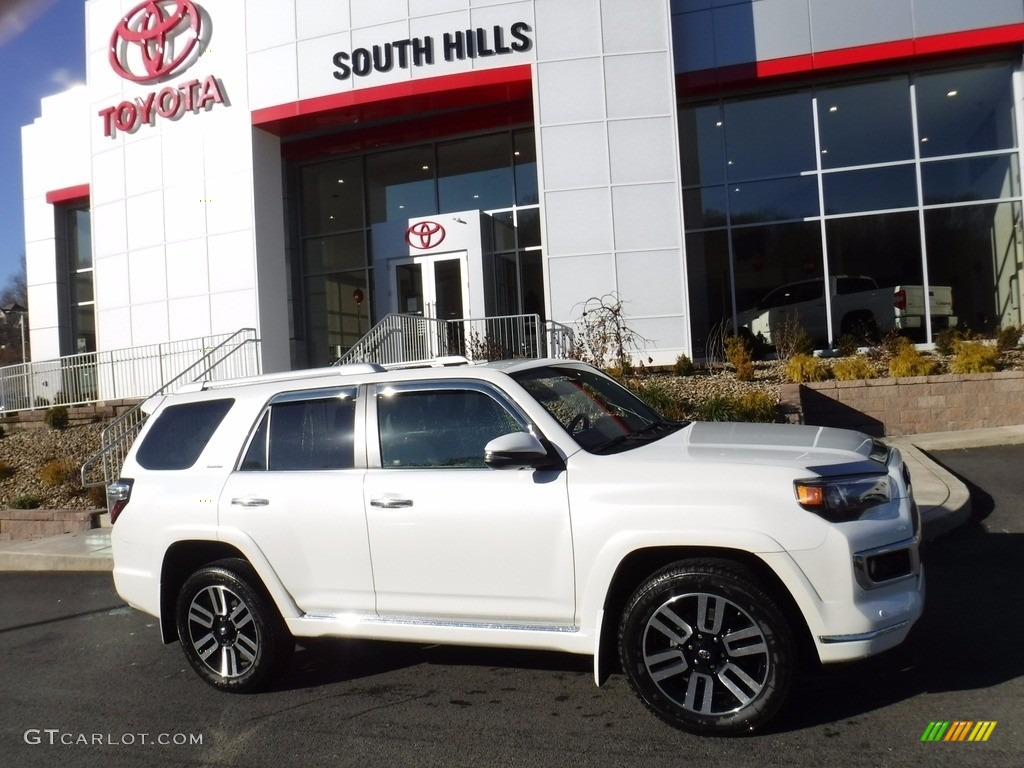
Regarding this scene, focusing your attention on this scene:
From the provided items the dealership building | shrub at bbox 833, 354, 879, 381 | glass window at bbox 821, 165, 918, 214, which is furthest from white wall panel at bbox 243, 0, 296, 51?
shrub at bbox 833, 354, 879, 381

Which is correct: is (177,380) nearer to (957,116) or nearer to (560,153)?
(560,153)

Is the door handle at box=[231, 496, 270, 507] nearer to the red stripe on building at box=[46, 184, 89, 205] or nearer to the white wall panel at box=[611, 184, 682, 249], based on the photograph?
the white wall panel at box=[611, 184, 682, 249]

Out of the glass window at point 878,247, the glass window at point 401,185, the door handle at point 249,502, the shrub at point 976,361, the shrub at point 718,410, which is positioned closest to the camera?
the door handle at point 249,502

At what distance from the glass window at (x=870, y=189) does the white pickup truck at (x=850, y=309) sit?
58.0 inches

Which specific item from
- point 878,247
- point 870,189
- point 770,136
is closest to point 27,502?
point 770,136

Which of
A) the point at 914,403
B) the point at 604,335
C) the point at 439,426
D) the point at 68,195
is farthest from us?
the point at 68,195

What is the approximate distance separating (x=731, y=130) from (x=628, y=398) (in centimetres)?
1402

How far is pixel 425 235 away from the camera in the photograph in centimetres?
1933

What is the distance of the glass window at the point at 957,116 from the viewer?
56.4ft

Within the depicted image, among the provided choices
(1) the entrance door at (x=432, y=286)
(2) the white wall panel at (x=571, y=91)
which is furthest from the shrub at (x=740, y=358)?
(1) the entrance door at (x=432, y=286)

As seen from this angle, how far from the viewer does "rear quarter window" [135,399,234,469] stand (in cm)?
541

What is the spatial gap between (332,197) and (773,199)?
1068 centimetres

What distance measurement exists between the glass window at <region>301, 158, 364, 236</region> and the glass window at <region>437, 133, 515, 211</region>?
2.31 meters

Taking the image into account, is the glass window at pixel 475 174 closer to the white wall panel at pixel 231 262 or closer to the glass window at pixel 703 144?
the glass window at pixel 703 144
